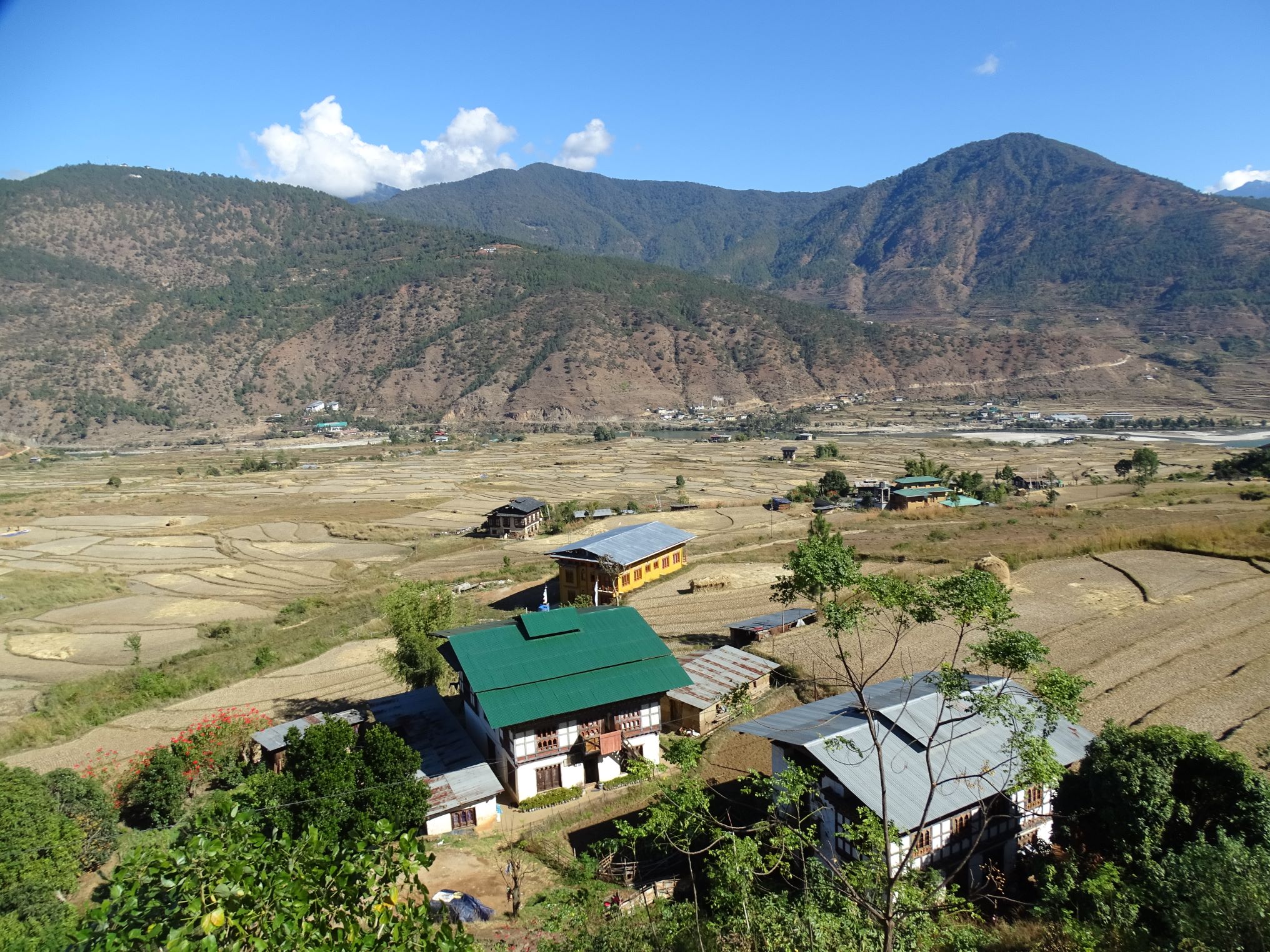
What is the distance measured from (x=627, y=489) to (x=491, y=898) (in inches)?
2258

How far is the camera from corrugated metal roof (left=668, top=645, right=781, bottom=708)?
20.3 m

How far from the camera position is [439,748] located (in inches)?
713

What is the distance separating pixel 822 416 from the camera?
454ft

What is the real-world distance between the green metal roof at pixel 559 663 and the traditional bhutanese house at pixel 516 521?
103 feet

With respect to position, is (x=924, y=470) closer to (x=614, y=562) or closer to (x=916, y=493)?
(x=916, y=493)

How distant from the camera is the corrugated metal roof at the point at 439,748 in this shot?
1584 centimetres

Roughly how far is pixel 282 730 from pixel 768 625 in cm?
1605

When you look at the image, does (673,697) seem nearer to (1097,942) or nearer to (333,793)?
(333,793)

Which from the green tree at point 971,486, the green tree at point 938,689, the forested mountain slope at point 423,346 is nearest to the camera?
the green tree at point 938,689

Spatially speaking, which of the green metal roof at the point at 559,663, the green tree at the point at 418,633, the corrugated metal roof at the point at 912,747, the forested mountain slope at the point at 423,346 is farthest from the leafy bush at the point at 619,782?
the forested mountain slope at the point at 423,346

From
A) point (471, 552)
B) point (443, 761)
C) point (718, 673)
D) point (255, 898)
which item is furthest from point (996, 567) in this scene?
point (255, 898)

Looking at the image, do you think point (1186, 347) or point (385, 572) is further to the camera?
point (1186, 347)

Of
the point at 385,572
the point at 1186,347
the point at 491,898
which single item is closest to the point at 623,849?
the point at 491,898

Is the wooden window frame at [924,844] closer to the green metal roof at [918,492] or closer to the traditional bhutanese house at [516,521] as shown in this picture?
the traditional bhutanese house at [516,521]
